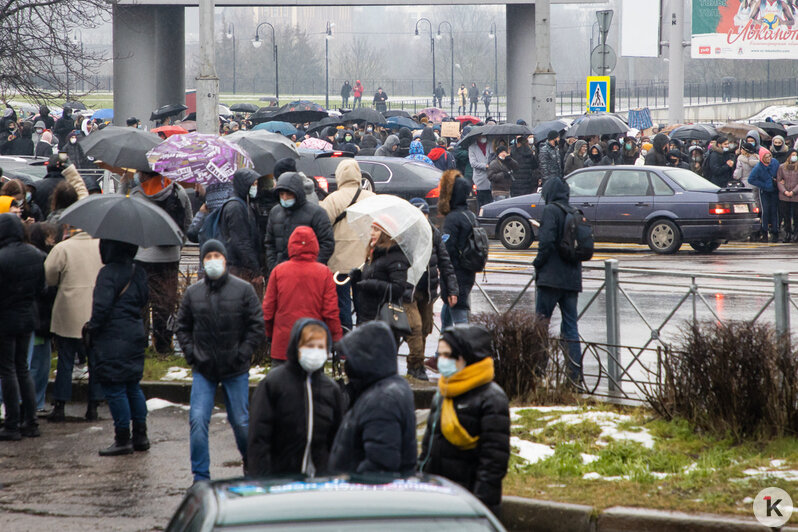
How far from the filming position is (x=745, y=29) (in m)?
49.7

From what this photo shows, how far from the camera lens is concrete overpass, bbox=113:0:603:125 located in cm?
3612

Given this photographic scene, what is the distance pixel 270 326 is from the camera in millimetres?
8406

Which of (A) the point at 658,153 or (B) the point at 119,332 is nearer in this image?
(B) the point at 119,332

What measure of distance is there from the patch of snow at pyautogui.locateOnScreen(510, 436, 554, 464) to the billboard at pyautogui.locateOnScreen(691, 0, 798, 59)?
1716 inches

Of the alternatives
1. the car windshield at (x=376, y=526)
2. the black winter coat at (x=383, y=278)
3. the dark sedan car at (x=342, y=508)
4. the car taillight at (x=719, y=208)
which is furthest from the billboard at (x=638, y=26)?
the car windshield at (x=376, y=526)

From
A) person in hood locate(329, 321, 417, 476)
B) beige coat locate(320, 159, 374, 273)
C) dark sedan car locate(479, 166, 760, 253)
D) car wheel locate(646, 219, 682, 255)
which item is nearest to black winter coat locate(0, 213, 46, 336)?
beige coat locate(320, 159, 374, 273)

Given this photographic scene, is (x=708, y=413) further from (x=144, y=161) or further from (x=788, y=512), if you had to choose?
(x=144, y=161)

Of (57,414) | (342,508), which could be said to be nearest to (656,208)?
(57,414)

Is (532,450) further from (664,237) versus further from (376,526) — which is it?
(664,237)

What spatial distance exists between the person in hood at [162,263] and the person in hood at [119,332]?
1.96 metres

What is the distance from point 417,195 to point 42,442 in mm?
13128

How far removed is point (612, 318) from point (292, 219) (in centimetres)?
276

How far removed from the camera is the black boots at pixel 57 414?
9906 millimetres

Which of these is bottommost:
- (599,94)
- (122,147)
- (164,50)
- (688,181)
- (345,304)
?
(345,304)
